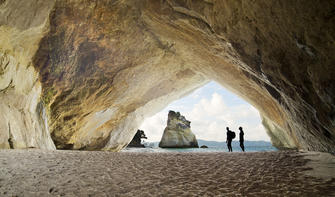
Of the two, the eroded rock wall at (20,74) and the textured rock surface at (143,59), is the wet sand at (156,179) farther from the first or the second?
the eroded rock wall at (20,74)

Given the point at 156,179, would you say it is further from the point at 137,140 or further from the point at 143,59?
the point at 137,140

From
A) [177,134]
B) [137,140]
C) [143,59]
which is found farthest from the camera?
[177,134]

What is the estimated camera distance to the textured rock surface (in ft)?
9.42

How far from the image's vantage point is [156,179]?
262 centimetres

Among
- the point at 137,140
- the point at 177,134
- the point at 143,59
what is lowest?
the point at 137,140

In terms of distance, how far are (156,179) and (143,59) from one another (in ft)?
22.5

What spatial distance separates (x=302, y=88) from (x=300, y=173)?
53.5 inches

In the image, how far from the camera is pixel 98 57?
25.4ft

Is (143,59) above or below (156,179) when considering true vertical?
above

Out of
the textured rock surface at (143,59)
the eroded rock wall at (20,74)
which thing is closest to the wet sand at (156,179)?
the textured rock surface at (143,59)

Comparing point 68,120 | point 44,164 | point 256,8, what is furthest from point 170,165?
point 68,120

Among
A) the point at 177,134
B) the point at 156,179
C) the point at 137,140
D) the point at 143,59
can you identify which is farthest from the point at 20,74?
the point at 177,134

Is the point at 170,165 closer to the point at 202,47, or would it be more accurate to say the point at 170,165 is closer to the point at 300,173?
the point at 300,173

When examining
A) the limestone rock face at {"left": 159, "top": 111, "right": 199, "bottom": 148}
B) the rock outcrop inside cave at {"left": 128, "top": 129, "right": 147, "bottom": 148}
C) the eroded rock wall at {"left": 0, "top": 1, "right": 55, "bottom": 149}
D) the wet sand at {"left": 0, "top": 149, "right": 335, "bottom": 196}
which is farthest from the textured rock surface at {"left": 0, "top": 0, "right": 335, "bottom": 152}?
the limestone rock face at {"left": 159, "top": 111, "right": 199, "bottom": 148}
